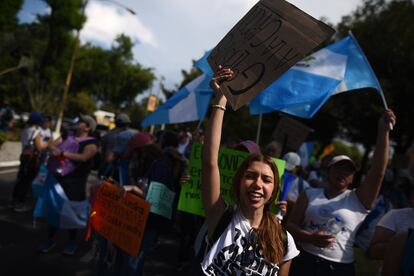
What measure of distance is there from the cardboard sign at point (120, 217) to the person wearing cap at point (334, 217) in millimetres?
1278

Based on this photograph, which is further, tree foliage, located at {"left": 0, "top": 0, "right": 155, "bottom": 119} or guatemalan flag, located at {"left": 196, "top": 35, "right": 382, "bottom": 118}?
tree foliage, located at {"left": 0, "top": 0, "right": 155, "bottom": 119}

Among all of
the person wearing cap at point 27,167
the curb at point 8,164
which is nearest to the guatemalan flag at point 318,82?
the person wearing cap at point 27,167

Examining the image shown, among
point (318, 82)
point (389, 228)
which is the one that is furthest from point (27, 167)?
point (389, 228)

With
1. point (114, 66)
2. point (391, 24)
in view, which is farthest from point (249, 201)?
point (114, 66)

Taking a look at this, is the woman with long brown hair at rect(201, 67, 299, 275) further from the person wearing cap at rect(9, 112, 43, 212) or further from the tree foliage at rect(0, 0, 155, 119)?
the tree foliage at rect(0, 0, 155, 119)

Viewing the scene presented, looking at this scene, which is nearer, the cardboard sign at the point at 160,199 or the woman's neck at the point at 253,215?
the woman's neck at the point at 253,215

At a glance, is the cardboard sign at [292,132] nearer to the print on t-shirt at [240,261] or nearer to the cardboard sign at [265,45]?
the cardboard sign at [265,45]

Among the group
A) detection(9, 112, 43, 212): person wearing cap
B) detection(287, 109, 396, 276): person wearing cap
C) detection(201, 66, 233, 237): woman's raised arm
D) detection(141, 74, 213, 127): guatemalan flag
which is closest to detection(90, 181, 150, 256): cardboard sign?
detection(287, 109, 396, 276): person wearing cap

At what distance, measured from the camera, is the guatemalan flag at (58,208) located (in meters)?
5.12

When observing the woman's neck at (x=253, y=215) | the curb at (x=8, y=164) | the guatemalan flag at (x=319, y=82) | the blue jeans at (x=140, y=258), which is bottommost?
the curb at (x=8, y=164)

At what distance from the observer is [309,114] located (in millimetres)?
5145

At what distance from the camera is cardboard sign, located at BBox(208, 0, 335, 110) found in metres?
2.31

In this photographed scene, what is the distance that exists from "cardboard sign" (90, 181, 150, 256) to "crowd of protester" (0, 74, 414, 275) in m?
0.11

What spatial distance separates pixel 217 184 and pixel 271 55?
0.77 m
